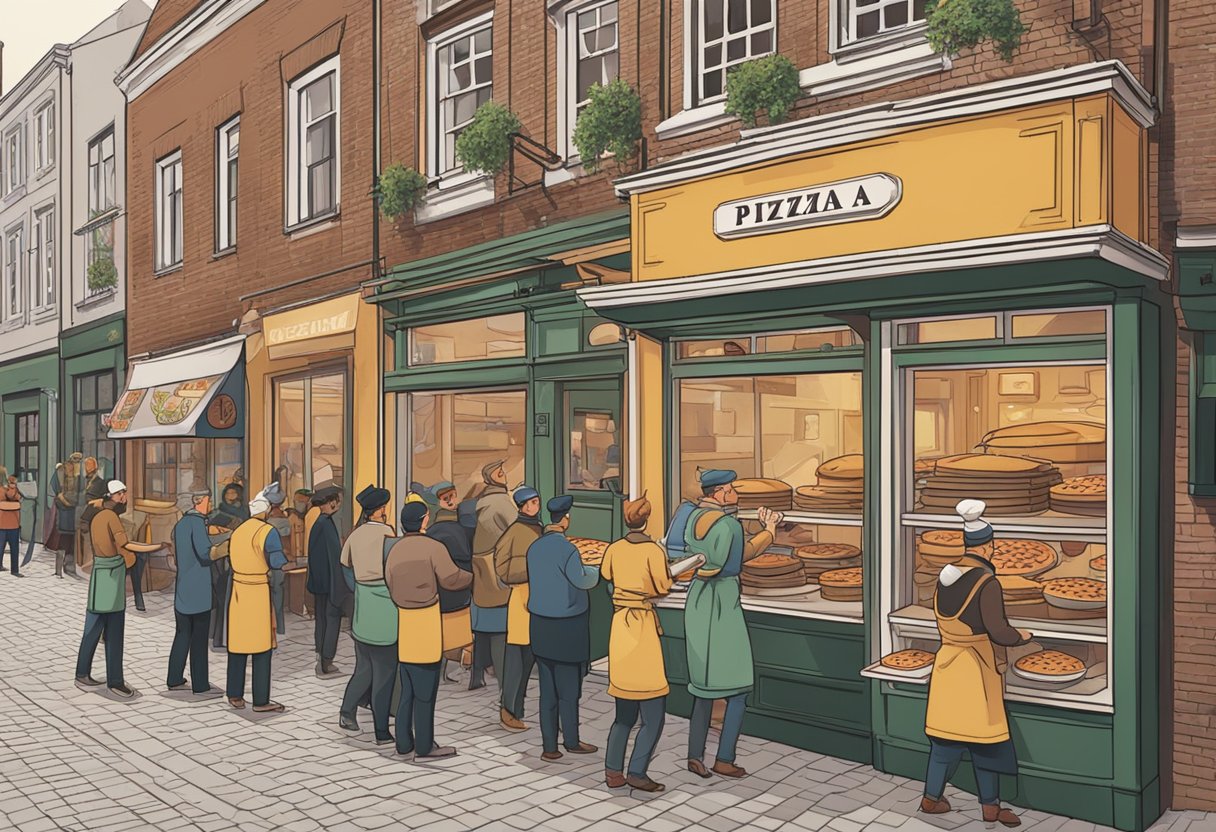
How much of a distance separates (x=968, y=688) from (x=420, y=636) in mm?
3784

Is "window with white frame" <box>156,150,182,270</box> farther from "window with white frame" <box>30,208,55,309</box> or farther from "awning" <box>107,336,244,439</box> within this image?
"window with white frame" <box>30,208,55,309</box>

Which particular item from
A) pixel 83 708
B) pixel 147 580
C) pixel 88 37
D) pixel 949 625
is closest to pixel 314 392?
pixel 147 580

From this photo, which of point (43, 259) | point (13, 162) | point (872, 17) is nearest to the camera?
point (872, 17)

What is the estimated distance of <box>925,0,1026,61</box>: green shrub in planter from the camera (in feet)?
23.1

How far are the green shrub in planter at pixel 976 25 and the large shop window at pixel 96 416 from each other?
1821cm

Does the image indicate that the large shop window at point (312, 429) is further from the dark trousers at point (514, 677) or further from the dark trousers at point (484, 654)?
the dark trousers at point (514, 677)

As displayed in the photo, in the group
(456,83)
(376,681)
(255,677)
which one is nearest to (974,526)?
(376,681)

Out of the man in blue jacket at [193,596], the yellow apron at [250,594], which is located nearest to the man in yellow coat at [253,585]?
the yellow apron at [250,594]

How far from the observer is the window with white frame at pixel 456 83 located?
1205cm

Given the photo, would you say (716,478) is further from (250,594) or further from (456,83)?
(456,83)

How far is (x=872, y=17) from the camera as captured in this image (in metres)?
8.24

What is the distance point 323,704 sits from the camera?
933 cm

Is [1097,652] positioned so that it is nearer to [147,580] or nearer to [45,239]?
[147,580]

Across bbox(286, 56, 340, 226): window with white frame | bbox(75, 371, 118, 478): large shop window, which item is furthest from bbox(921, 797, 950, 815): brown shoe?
bbox(75, 371, 118, 478): large shop window
